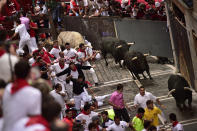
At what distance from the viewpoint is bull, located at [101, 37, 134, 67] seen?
22.2 m

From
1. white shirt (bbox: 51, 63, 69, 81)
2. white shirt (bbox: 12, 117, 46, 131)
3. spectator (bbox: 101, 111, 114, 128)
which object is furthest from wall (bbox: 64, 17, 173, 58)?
white shirt (bbox: 12, 117, 46, 131)

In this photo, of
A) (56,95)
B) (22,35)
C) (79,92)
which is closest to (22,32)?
(22,35)

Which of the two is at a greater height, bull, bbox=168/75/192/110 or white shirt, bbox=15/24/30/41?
white shirt, bbox=15/24/30/41

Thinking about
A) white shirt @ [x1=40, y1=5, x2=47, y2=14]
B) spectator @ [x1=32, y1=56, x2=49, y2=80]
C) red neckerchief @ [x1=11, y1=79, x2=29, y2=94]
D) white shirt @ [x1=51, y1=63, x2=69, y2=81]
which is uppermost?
red neckerchief @ [x1=11, y1=79, x2=29, y2=94]

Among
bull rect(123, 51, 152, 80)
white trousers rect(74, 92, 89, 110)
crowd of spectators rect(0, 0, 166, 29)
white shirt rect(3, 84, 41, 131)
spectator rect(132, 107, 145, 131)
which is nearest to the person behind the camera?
white shirt rect(3, 84, 41, 131)

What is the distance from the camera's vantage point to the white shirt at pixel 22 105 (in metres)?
5.19

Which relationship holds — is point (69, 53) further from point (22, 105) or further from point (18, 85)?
point (22, 105)

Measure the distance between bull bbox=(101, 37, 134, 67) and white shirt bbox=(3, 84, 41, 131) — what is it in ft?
55.4

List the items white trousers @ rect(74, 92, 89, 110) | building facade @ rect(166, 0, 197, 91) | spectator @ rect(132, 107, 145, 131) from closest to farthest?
spectator @ rect(132, 107, 145, 131)
white trousers @ rect(74, 92, 89, 110)
building facade @ rect(166, 0, 197, 91)

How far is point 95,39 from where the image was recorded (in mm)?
25031

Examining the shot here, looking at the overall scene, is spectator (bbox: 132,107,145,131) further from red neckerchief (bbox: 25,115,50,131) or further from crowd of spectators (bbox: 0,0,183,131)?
red neckerchief (bbox: 25,115,50,131)

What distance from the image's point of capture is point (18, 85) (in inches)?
210

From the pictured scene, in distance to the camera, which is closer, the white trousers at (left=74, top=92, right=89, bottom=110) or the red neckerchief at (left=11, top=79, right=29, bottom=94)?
the red neckerchief at (left=11, top=79, right=29, bottom=94)

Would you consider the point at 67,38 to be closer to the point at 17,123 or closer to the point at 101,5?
the point at 101,5
